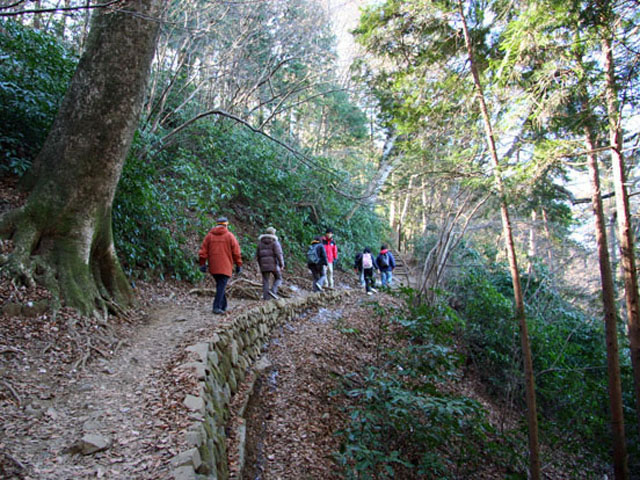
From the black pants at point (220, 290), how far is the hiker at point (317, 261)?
4.48 m

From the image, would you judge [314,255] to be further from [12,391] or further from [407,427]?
[12,391]

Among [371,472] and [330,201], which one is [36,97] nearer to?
[371,472]

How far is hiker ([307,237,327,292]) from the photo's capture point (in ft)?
34.7

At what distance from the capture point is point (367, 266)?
13.0 meters

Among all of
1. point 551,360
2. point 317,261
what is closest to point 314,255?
Result: point 317,261

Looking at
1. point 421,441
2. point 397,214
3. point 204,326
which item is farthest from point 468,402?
point 397,214

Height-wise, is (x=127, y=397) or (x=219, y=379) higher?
(x=127, y=397)

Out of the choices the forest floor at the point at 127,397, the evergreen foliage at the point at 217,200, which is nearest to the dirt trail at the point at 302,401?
the forest floor at the point at 127,397

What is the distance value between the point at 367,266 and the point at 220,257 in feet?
24.9

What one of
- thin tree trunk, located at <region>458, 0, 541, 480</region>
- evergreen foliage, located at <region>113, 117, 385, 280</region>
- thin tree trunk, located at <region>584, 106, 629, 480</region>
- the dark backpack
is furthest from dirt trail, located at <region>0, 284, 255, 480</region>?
thin tree trunk, located at <region>584, 106, 629, 480</region>

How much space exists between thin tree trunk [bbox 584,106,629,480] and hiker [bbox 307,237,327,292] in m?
6.19

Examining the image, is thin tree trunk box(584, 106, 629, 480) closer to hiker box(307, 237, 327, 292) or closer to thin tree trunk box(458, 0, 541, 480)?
thin tree trunk box(458, 0, 541, 480)

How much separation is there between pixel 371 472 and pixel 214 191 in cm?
713

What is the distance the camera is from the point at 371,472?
420 centimetres
